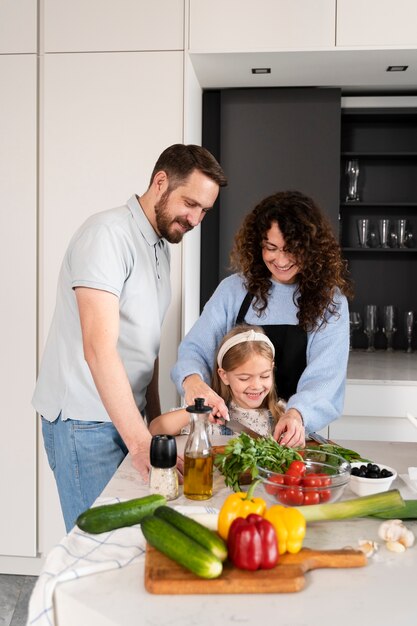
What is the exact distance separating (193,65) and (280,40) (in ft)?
1.30

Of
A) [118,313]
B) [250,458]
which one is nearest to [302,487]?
[250,458]

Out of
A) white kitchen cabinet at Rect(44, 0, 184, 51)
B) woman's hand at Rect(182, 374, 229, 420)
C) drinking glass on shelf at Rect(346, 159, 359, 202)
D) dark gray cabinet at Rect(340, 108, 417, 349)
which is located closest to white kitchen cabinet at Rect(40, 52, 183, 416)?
white kitchen cabinet at Rect(44, 0, 184, 51)

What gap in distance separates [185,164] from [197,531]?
44.2 inches

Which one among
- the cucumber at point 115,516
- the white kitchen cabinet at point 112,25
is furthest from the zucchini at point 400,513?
the white kitchen cabinet at point 112,25

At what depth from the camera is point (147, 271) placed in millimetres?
2088

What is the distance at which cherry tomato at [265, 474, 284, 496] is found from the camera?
1442 mm

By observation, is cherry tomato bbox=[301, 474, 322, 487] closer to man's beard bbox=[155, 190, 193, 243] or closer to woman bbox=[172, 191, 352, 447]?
woman bbox=[172, 191, 352, 447]

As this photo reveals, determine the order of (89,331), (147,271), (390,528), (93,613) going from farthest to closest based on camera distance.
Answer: (147,271) < (89,331) < (390,528) < (93,613)

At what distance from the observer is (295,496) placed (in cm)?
142

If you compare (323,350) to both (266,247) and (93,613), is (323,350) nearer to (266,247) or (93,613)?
(266,247)

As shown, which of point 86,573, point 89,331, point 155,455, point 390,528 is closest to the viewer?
point 86,573

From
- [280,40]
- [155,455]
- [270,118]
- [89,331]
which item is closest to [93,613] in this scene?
[155,455]

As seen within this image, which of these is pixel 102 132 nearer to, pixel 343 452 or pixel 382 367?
pixel 382 367

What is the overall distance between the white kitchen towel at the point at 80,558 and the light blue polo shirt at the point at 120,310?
73cm
